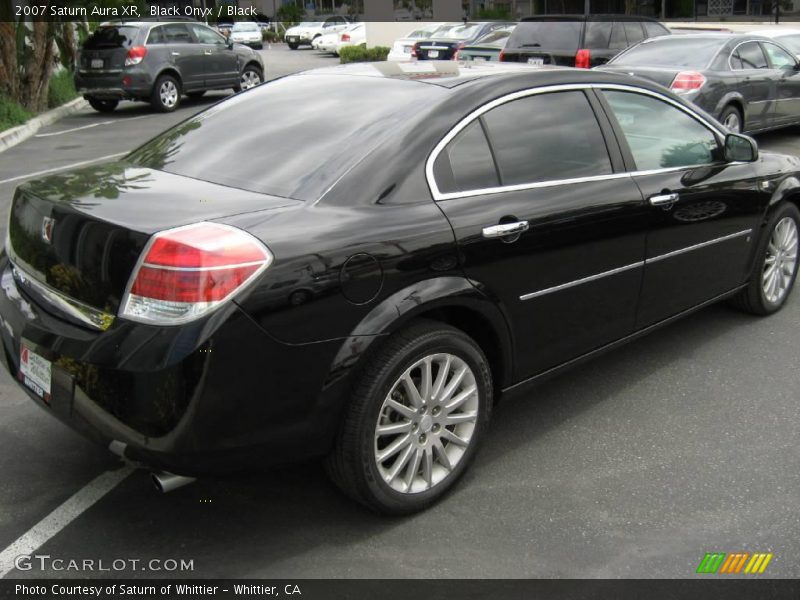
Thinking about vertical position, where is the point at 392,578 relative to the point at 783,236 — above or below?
below

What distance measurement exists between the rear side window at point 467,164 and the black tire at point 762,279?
7.70 ft

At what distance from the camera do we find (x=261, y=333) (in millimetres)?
2822

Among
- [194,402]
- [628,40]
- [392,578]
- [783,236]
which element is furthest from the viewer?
[628,40]

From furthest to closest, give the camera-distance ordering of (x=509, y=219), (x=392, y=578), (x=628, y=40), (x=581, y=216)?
1. (x=628, y=40)
2. (x=581, y=216)
3. (x=509, y=219)
4. (x=392, y=578)

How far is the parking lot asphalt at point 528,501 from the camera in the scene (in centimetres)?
310

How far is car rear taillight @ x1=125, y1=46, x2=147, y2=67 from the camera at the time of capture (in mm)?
16969

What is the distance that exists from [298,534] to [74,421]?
89cm

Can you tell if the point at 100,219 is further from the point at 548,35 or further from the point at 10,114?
the point at 10,114

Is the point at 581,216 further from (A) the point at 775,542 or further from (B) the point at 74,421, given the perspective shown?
(B) the point at 74,421

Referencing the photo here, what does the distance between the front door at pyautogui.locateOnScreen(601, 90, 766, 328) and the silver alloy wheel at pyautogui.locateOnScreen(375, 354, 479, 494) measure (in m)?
1.31

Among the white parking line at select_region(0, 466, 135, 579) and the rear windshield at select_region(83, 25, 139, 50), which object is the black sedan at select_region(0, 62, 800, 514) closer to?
the white parking line at select_region(0, 466, 135, 579)

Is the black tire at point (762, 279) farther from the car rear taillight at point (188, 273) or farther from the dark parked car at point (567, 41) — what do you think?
the dark parked car at point (567, 41)

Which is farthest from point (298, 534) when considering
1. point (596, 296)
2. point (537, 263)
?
point (596, 296)

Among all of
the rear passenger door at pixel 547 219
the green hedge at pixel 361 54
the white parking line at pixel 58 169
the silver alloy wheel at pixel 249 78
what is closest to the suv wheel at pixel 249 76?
the silver alloy wheel at pixel 249 78
